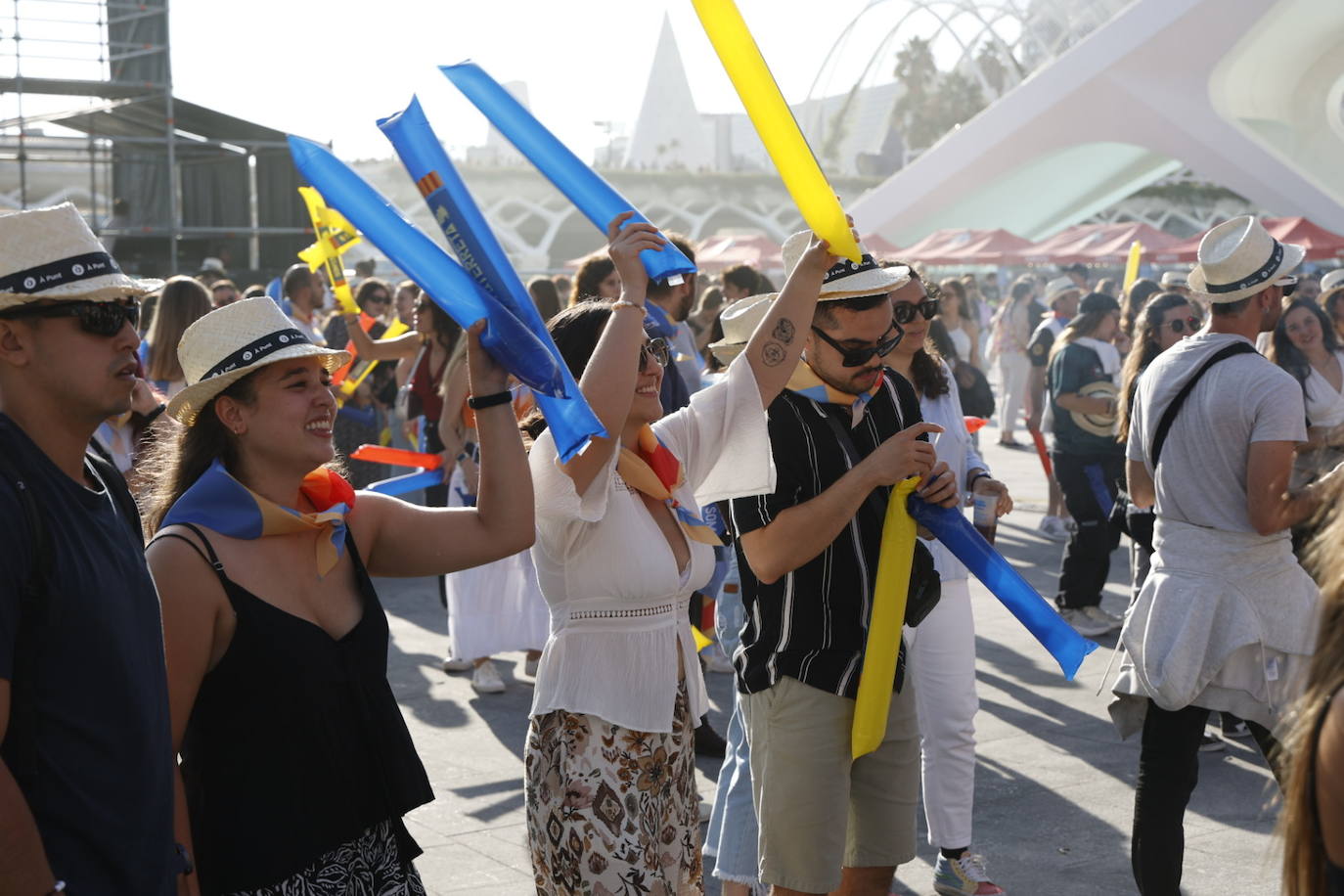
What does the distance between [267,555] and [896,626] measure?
1.51 metres

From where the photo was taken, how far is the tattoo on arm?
11.4 feet

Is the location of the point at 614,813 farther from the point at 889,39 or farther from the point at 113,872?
the point at 889,39

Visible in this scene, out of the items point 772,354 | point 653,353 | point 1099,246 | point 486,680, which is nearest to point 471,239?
point 653,353

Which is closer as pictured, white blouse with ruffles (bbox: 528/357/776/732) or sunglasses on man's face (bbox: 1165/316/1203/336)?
white blouse with ruffles (bbox: 528/357/776/732)

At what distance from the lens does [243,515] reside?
254 cm

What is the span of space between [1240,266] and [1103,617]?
15.0 feet

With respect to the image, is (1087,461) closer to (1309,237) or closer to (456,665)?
(456,665)

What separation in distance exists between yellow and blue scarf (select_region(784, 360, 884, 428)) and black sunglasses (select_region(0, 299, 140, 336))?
179 centimetres

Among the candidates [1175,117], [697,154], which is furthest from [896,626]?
[697,154]

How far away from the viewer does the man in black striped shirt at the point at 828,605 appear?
3.41 metres

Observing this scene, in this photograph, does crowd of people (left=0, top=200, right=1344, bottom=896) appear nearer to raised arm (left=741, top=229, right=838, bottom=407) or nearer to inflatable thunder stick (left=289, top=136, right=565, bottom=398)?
raised arm (left=741, top=229, right=838, bottom=407)

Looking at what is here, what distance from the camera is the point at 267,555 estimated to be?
2.55 metres

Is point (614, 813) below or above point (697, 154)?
below

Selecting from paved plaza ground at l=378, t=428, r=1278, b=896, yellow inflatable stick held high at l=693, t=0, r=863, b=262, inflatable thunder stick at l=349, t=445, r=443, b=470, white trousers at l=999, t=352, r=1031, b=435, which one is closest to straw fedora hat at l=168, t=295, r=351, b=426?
yellow inflatable stick held high at l=693, t=0, r=863, b=262
